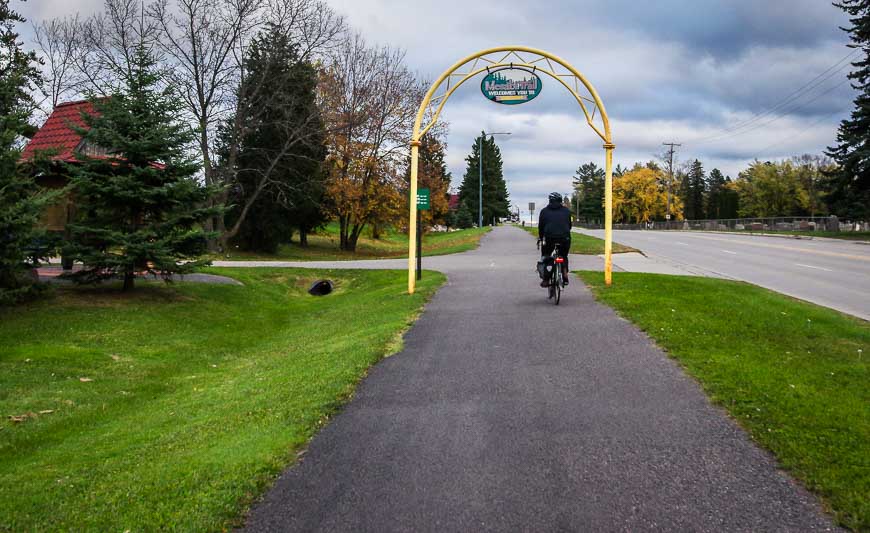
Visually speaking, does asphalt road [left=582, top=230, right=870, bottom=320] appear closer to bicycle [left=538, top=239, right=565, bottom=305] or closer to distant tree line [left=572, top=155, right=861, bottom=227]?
bicycle [left=538, top=239, right=565, bottom=305]

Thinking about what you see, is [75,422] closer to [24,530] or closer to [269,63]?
[24,530]

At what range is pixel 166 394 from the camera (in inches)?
374

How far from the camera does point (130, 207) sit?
15.8 m

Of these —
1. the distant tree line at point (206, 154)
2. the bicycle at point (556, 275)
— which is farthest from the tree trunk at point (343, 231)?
the bicycle at point (556, 275)

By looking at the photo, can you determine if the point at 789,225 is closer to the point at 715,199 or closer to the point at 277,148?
the point at 277,148

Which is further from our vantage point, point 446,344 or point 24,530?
point 446,344

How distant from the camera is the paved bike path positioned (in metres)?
3.98

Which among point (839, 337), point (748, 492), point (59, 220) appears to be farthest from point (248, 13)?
point (748, 492)

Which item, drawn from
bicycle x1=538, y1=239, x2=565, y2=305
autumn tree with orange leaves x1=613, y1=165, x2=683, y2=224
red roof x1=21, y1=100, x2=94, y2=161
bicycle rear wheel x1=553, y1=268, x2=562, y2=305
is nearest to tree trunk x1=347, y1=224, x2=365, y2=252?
red roof x1=21, y1=100, x2=94, y2=161

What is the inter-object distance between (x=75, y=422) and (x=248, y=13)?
2831 centimetres

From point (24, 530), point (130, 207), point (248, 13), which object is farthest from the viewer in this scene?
point (248, 13)

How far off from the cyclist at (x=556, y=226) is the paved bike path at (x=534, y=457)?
412 cm

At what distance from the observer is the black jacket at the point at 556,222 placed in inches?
485

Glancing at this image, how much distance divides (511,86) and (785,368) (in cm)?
893
